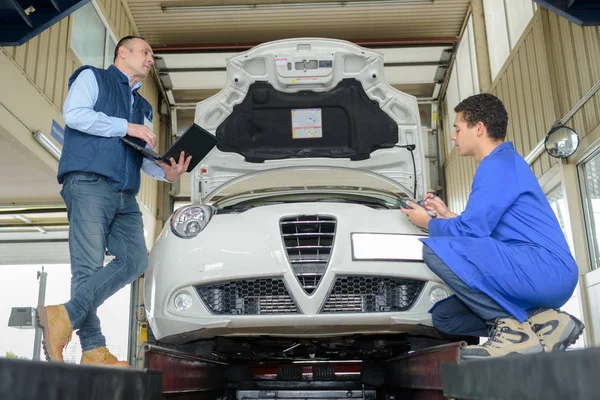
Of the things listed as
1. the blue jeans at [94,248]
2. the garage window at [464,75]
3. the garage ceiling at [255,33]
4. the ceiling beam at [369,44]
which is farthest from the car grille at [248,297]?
the ceiling beam at [369,44]

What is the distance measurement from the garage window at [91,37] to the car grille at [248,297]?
5929mm

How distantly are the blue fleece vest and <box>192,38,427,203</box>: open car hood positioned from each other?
2.32 ft

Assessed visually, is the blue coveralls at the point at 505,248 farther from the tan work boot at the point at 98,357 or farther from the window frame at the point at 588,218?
the window frame at the point at 588,218

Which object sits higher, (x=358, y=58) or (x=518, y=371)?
(x=358, y=58)

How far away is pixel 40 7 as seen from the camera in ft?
14.2

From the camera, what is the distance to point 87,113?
115 inches

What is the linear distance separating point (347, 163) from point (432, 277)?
54.2 inches

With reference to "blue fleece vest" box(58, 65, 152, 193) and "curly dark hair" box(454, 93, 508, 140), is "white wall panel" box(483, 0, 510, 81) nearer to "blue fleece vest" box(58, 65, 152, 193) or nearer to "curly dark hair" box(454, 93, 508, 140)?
"curly dark hair" box(454, 93, 508, 140)

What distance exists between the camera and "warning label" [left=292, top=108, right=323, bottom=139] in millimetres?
4059

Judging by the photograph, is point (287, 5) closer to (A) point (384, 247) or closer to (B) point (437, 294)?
(A) point (384, 247)

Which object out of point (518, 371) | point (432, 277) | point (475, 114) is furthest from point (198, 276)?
point (518, 371)

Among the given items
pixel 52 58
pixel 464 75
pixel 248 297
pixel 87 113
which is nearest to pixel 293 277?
pixel 248 297

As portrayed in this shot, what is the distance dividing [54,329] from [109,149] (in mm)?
933

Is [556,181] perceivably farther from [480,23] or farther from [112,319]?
[112,319]
